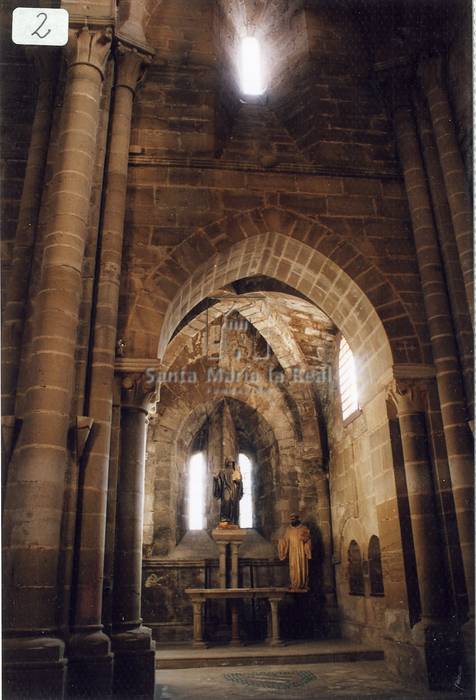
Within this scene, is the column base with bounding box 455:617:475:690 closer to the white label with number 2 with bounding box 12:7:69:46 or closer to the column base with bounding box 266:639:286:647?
the column base with bounding box 266:639:286:647

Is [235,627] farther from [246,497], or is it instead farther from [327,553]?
[246,497]

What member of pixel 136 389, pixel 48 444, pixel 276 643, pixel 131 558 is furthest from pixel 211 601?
pixel 48 444

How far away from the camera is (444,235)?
7793 millimetres

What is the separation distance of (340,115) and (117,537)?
6.86m

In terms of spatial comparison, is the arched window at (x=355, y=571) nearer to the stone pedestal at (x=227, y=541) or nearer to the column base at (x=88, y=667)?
the stone pedestal at (x=227, y=541)

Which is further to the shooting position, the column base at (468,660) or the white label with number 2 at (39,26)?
the column base at (468,660)

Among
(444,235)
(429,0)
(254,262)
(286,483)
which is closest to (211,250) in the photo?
(254,262)

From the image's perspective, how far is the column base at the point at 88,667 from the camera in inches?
207

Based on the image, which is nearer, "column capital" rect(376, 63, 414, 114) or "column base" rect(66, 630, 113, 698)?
"column base" rect(66, 630, 113, 698)

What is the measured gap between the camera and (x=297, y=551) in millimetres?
12062

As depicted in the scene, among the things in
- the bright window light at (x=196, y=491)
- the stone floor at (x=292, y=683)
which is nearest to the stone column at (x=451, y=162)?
the stone floor at (x=292, y=683)

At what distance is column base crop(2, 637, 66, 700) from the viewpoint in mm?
4770

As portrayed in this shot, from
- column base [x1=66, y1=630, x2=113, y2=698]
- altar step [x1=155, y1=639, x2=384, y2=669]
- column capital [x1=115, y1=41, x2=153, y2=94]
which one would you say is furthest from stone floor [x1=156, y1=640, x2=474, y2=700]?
column capital [x1=115, y1=41, x2=153, y2=94]

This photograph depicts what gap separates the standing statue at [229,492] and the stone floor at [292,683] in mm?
4295
